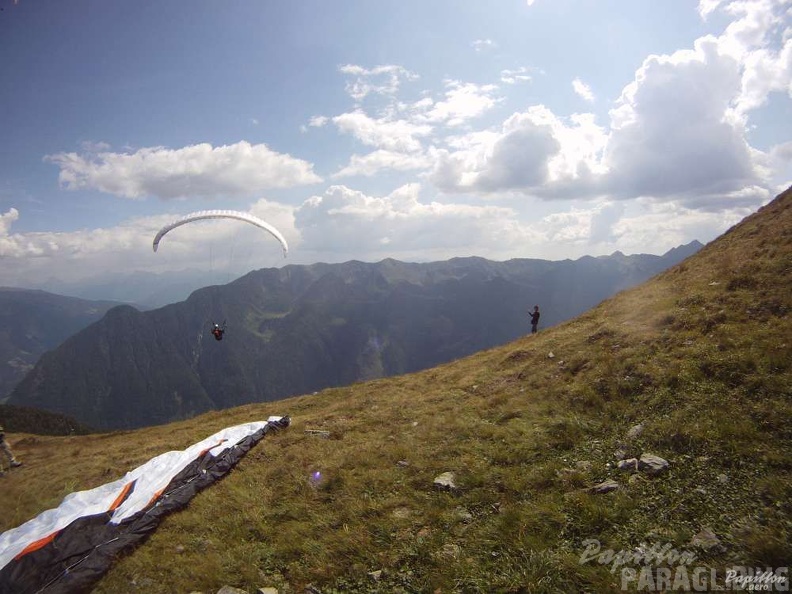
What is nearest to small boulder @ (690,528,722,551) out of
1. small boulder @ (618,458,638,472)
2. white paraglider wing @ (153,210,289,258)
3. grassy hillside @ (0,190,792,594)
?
grassy hillside @ (0,190,792,594)

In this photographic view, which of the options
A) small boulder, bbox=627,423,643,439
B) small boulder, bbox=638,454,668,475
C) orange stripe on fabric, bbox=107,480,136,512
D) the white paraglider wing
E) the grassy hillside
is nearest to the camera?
the grassy hillside

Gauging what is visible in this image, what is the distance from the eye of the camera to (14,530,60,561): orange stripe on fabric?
9.59 m

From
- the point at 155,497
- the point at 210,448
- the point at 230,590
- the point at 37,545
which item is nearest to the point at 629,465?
the point at 230,590

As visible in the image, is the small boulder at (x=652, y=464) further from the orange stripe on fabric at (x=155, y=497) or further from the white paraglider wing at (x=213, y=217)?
the white paraglider wing at (x=213, y=217)

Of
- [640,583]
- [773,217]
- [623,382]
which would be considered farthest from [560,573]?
[773,217]

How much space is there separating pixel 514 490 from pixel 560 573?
2.58 m

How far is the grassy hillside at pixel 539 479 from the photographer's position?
688cm

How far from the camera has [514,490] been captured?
8.98 m

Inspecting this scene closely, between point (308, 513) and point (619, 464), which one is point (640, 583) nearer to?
point (619, 464)

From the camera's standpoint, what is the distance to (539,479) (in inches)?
358

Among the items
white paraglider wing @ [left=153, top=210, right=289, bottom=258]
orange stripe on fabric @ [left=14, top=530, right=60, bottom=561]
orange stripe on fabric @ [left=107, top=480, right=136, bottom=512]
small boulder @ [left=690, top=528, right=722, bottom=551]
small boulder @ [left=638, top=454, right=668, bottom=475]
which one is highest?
white paraglider wing @ [left=153, top=210, right=289, bottom=258]

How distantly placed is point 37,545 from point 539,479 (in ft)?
43.7

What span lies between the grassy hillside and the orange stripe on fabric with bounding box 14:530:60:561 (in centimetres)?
246

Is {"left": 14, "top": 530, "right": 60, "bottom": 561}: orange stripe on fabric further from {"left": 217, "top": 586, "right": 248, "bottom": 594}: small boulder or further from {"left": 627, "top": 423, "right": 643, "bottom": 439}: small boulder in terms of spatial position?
{"left": 627, "top": 423, "right": 643, "bottom": 439}: small boulder
